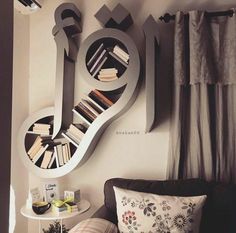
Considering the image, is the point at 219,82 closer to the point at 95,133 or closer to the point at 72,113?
the point at 95,133

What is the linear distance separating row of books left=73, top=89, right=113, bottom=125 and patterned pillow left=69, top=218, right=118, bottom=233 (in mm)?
762

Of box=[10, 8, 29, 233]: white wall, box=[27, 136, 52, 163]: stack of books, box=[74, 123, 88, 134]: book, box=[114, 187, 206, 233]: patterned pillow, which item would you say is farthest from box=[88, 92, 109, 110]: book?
box=[114, 187, 206, 233]: patterned pillow

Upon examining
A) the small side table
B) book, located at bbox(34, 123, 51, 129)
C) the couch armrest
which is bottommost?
the small side table

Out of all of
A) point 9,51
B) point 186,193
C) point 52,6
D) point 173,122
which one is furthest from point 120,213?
point 52,6

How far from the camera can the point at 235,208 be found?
5.39 feet

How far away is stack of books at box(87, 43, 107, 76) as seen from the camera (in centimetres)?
211

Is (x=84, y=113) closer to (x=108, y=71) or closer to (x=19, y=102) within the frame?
(x=108, y=71)

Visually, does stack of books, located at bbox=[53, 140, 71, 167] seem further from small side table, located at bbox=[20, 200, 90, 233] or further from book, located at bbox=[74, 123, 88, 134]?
small side table, located at bbox=[20, 200, 90, 233]

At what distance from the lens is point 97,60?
6.92ft

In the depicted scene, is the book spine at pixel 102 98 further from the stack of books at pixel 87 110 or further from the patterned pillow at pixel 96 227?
the patterned pillow at pixel 96 227

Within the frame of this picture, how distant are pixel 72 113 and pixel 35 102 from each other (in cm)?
37

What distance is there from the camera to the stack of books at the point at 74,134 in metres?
2.13

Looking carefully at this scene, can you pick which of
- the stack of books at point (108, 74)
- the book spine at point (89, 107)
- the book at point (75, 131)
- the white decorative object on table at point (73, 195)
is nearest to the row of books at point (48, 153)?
the book at point (75, 131)

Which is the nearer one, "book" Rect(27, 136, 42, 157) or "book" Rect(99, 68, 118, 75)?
"book" Rect(99, 68, 118, 75)
